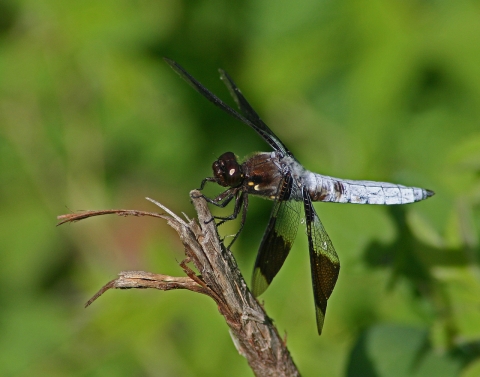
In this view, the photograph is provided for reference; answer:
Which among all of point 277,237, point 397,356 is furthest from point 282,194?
point 397,356

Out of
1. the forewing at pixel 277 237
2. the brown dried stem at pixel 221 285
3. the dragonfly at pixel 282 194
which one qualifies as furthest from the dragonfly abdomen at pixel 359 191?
the brown dried stem at pixel 221 285

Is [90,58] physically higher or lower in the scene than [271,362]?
higher

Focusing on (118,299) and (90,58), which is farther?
(90,58)

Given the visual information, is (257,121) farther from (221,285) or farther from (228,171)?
(221,285)

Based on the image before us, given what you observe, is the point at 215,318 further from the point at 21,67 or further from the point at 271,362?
A: the point at 21,67

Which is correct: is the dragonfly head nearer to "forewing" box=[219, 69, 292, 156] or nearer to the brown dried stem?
"forewing" box=[219, 69, 292, 156]

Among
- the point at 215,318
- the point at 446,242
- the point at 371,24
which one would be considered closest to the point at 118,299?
the point at 215,318

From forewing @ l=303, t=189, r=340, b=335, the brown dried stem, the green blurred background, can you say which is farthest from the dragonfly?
the green blurred background
